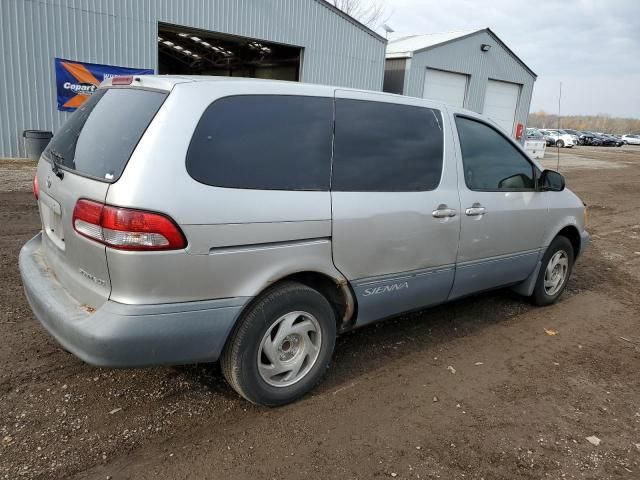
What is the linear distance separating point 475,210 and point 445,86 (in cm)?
2060

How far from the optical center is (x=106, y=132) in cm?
281

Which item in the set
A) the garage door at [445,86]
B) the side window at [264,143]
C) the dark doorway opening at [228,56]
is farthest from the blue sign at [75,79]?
the garage door at [445,86]

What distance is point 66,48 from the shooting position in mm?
12836

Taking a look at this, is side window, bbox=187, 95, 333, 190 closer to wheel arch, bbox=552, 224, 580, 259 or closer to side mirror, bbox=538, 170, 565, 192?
side mirror, bbox=538, 170, 565, 192

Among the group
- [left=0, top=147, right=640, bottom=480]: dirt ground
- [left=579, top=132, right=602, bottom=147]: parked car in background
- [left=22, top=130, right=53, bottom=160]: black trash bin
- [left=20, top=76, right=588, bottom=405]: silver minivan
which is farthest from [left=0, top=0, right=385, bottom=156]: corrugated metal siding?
→ [left=579, top=132, right=602, bottom=147]: parked car in background

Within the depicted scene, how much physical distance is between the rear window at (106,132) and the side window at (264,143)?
0.31 m

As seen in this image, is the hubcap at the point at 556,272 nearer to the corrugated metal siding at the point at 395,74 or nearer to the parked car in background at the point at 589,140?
the corrugated metal siding at the point at 395,74

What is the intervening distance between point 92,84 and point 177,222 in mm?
12875

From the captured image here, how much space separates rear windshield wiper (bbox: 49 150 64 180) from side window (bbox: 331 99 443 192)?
5.17ft

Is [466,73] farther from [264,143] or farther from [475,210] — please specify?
[264,143]

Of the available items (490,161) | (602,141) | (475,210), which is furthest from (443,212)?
(602,141)

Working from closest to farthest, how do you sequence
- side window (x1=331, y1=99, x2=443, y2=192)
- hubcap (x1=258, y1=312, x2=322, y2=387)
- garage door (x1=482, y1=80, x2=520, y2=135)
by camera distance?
hubcap (x1=258, y1=312, x2=322, y2=387) → side window (x1=331, y1=99, x2=443, y2=192) → garage door (x1=482, y1=80, x2=520, y2=135)

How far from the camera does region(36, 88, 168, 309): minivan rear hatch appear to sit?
8.41ft

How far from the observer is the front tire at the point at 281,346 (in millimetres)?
2820
